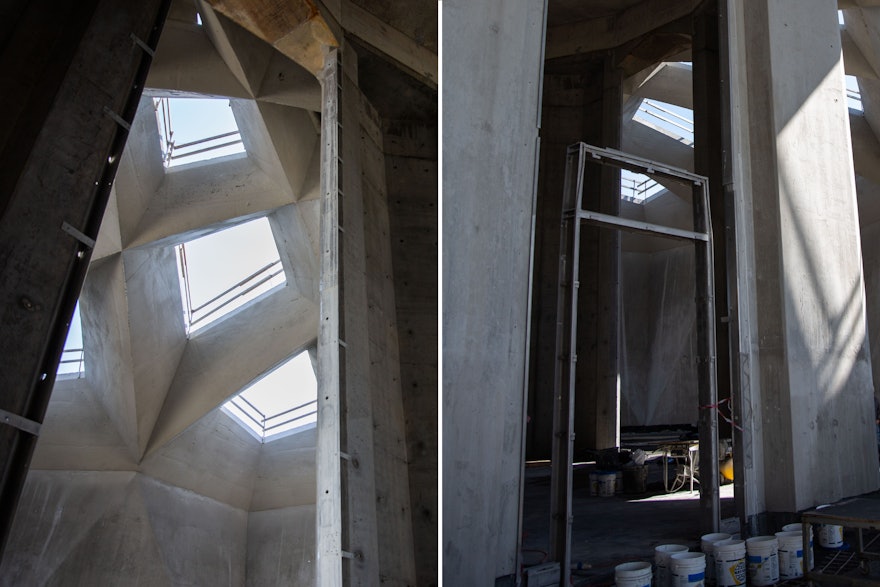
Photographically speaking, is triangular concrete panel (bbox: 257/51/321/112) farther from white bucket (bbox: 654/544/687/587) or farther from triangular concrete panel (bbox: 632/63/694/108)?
triangular concrete panel (bbox: 632/63/694/108)

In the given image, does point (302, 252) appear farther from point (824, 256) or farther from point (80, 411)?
point (824, 256)

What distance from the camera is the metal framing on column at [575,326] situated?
19.7 feet

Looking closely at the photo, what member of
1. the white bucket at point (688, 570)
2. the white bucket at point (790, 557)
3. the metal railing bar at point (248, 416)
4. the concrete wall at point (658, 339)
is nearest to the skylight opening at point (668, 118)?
the concrete wall at point (658, 339)

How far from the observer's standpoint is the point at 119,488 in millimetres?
18031

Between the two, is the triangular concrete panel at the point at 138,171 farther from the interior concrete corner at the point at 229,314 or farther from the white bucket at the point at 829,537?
the white bucket at the point at 829,537

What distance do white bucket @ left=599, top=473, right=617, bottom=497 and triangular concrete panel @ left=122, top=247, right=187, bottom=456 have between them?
10.9m

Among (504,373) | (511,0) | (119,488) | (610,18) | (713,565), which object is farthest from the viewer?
(119,488)

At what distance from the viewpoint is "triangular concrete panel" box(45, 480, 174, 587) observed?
57.2 feet

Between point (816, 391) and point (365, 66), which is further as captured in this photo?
point (365, 66)

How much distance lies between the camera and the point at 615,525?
8469mm

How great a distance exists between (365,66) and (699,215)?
5.23 metres

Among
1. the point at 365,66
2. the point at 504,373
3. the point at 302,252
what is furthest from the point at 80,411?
the point at 504,373

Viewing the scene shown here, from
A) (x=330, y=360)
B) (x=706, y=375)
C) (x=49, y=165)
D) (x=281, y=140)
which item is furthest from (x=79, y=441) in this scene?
(x=706, y=375)

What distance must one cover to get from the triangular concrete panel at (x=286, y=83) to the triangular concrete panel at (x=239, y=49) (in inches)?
4.4
